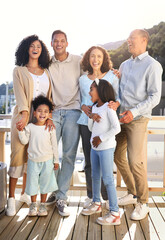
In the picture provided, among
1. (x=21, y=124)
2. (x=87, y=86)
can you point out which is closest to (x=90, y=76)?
(x=87, y=86)

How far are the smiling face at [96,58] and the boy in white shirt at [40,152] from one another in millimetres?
469

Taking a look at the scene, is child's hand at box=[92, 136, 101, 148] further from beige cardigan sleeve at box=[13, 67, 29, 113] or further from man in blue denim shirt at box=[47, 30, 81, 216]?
beige cardigan sleeve at box=[13, 67, 29, 113]

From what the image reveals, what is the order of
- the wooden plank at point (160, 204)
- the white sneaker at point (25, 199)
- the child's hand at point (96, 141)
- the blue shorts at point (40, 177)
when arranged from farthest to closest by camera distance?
the white sneaker at point (25, 199)
the wooden plank at point (160, 204)
the blue shorts at point (40, 177)
the child's hand at point (96, 141)

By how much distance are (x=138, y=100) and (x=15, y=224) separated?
1.38m

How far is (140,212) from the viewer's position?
2.62 m

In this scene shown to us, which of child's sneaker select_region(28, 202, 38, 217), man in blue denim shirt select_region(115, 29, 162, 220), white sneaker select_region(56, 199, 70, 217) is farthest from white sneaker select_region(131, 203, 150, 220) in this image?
child's sneaker select_region(28, 202, 38, 217)

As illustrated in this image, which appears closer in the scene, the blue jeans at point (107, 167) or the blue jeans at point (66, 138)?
the blue jeans at point (107, 167)

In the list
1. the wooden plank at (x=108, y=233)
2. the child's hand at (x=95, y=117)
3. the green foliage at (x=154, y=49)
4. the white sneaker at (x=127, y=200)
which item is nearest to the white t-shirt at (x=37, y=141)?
the child's hand at (x=95, y=117)

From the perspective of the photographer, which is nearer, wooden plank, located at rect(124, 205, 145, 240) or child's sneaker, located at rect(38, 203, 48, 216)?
wooden plank, located at rect(124, 205, 145, 240)

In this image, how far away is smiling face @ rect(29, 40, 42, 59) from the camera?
2.63m

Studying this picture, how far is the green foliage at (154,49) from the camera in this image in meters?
20.3

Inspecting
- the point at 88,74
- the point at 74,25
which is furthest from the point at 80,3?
the point at 88,74

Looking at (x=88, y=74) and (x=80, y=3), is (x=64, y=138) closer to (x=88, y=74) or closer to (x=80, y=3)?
(x=88, y=74)

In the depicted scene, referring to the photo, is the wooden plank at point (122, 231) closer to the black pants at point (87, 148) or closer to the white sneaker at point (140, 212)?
the white sneaker at point (140, 212)
